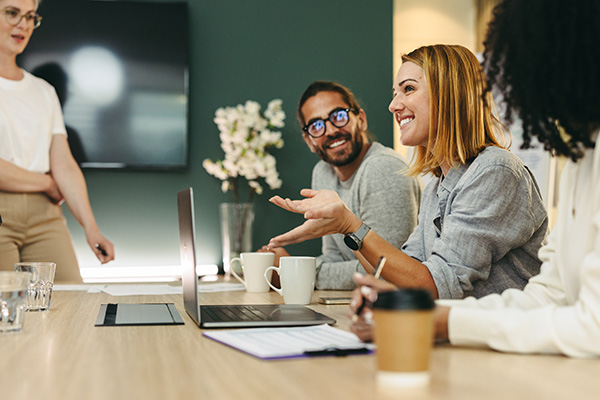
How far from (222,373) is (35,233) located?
7.18 feet

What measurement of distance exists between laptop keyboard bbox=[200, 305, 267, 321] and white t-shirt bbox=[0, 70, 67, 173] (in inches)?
73.0

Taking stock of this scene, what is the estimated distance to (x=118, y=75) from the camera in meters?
3.50

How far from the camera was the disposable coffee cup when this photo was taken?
639mm

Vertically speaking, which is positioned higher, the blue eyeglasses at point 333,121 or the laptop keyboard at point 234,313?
the blue eyeglasses at point 333,121

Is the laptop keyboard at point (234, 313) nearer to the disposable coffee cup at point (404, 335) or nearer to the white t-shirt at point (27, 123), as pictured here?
the disposable coffee cup at point (404, 335)

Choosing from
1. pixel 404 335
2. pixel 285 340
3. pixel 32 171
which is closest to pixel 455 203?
pixel 285 340

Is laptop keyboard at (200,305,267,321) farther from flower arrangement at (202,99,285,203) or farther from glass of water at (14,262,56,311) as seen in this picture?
flower arrangement at (202,99,285,203)

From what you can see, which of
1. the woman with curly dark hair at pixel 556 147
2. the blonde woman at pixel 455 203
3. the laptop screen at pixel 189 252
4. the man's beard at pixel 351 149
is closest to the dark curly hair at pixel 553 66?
the woman with curly dark hair at pixel 556 147

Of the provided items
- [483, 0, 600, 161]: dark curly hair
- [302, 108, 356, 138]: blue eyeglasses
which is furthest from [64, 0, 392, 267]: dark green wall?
[483, 0, 600, 161]: dark curly hair

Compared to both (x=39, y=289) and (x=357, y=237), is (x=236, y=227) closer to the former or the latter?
(x=357, y=237)

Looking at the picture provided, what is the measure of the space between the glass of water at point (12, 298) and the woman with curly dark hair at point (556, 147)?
0.59 m

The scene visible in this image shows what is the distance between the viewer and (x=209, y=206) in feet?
11.6

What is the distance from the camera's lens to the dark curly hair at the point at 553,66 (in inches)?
34.1

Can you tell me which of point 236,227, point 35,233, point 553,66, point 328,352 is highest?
point 553,66
